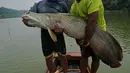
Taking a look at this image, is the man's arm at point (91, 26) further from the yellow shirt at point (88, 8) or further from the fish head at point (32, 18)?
the fish head at point (32, 18)

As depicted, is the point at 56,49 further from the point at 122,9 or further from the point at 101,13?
the point at 122,9

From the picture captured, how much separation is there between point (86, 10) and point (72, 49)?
405 inches

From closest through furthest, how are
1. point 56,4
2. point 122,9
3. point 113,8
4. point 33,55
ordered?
point 56,4 → point 33,55 → point 122,9 → point 113,8

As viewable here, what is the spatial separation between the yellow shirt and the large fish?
15cm

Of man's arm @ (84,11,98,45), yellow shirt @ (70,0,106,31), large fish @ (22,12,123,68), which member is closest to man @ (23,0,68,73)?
yellow shirt @ (70,0,106,31)

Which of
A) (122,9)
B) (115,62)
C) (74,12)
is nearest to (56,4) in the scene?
(74,12)

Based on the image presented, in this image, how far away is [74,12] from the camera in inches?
215

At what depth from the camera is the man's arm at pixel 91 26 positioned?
4993 millimetres

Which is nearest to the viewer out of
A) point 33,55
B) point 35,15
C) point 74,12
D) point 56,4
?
point 35,15

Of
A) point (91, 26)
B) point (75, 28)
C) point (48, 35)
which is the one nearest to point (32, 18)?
point (75, 28)

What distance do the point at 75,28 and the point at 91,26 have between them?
0.29 m

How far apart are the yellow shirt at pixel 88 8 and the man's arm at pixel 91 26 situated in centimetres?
8

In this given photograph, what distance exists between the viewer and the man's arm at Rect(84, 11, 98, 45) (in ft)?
16.4

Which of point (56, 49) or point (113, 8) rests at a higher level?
point (56, 49)
